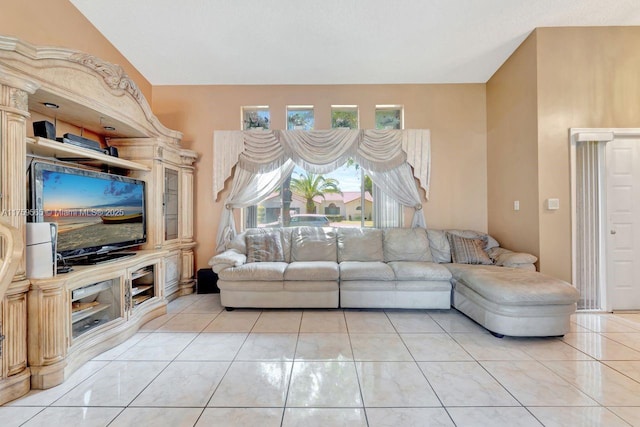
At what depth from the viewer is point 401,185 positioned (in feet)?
13.0

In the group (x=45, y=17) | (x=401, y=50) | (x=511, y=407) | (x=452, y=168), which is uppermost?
(x=401, y=50)

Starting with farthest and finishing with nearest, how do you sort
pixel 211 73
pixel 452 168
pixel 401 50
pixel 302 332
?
1. pixel 452 168
2. pixel 211 73
3. pixel 401 50
4. pixel 302 332

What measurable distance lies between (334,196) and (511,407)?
10.1ft

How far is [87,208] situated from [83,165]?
63cm

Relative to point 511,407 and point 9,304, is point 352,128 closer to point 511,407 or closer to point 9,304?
point 511,407

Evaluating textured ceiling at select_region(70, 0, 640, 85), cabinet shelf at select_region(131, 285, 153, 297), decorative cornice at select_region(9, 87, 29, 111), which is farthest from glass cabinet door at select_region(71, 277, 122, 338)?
textured ceiling at select_region(70, 0, 640, 85)

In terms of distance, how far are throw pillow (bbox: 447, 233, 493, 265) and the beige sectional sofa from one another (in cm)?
1

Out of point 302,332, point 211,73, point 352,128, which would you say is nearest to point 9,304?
point 302,332

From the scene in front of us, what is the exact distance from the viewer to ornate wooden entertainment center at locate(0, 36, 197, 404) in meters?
1.71

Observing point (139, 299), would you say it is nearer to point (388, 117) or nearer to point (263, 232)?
point (263, 232)

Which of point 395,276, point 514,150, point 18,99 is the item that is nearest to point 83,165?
point 18,99

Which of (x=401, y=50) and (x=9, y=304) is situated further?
(x=401, y=50)

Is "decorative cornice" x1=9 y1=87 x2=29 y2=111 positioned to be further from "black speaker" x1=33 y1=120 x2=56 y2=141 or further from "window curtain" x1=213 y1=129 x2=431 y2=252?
"window curtain" x1=213 y1=129 x2=431 y2=252

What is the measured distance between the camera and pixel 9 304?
169 centimetres
